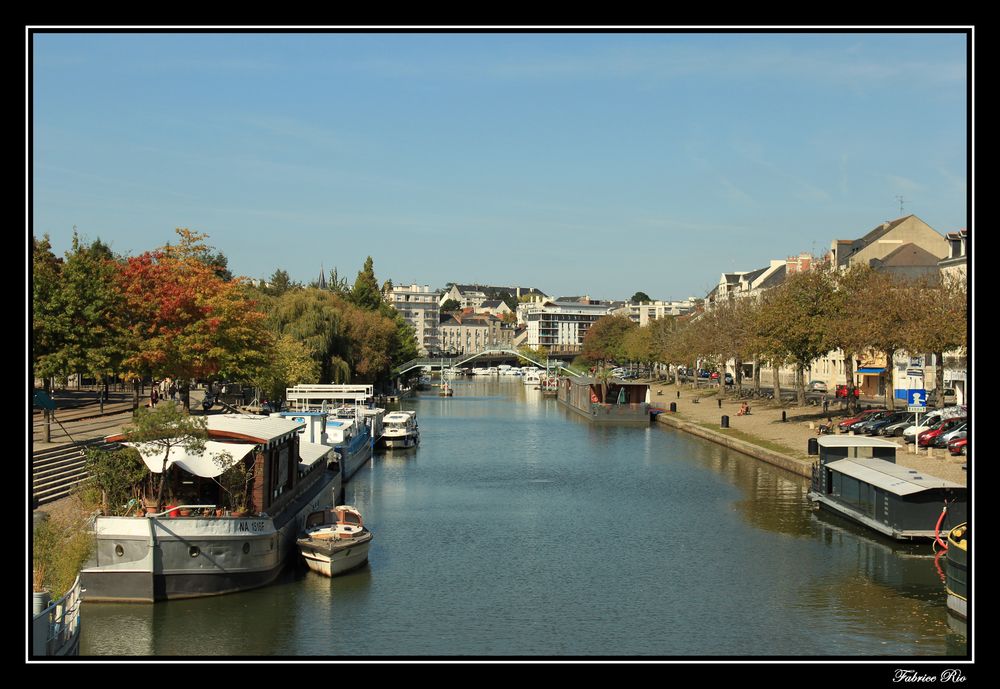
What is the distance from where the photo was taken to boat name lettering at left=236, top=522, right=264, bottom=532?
26422 mm

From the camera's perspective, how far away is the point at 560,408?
115 meters

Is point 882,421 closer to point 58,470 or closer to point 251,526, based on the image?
point 251,526

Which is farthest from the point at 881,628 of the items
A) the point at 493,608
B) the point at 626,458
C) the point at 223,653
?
the point at 626,458

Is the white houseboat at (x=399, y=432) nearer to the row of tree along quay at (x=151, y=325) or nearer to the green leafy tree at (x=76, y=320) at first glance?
the row of tree along quay at (x=151, y=325)

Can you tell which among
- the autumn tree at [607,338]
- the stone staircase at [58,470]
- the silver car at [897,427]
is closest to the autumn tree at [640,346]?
the autumn tree at [607,338]

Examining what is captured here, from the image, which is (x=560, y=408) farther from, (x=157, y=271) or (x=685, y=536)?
(x=685, y=536)

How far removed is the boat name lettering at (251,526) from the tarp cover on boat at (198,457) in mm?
1738

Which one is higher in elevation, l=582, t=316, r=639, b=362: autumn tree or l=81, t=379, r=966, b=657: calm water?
l=582, t=316, r=639, b=362: autumn tree

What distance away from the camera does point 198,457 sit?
27.8 m

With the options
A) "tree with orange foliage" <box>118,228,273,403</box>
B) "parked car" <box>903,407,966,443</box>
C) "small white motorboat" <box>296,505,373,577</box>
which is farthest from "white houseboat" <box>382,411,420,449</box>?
"small white motorboat" <box>296,505,373,577</box>

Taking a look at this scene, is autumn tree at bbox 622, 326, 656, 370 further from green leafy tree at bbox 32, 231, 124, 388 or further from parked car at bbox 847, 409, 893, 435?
green leafy tree at bbox 32, 231, 124, 388
